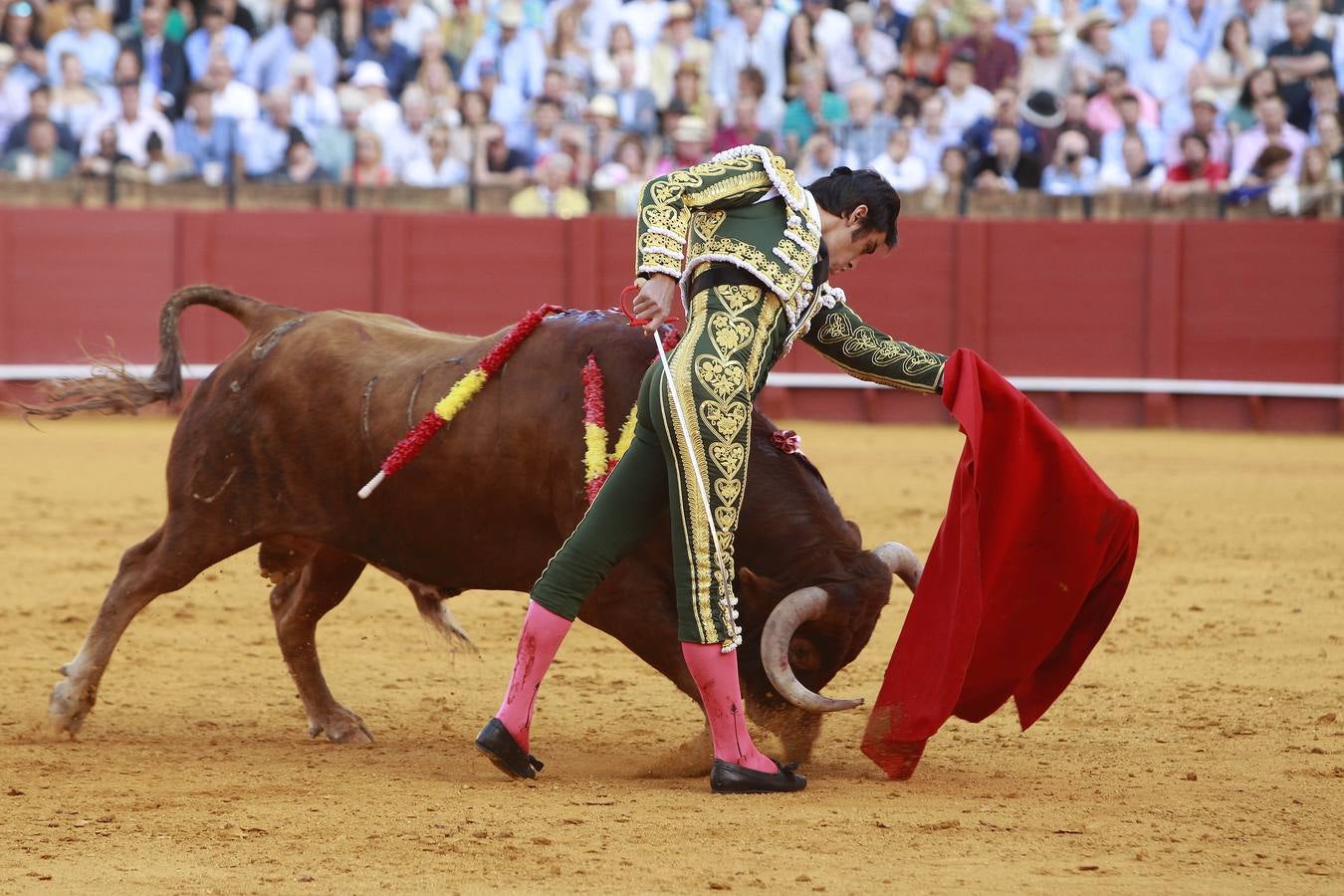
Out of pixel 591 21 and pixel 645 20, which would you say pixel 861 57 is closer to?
pixel 645 20

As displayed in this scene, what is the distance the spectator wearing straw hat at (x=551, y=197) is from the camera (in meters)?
10.9

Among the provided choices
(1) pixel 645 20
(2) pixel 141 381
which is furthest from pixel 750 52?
(2) pixel 141 381

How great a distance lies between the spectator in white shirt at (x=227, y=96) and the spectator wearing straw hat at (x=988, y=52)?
4115 millimetres

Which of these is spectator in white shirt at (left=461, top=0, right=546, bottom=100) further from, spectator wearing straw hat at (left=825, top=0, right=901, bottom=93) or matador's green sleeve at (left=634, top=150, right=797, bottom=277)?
matador's green sleeve at (left=634, top=150, right=797, bottom=277)

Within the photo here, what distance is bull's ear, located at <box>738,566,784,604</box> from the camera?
346cm

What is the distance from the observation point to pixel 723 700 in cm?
330

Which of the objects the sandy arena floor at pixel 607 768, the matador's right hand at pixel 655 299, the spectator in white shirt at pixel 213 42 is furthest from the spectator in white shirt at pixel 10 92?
the matador's right hand at pixel 655 299

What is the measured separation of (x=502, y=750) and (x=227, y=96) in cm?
836

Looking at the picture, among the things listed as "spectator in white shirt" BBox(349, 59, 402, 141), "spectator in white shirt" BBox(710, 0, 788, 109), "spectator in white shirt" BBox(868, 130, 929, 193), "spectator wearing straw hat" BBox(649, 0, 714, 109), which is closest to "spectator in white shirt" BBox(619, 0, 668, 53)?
"spectator wearing straw hat" BBox(649, 0, 714, 109)

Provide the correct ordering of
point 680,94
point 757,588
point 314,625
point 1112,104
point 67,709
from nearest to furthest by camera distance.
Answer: point 757,588 < point 67,709 < point 314,625 < point 1112,104 < point 680,94

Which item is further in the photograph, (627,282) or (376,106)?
(627,282)

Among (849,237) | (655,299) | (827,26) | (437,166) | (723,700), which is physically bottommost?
(723,700)

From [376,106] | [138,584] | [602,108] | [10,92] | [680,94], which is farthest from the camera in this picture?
[10,92]

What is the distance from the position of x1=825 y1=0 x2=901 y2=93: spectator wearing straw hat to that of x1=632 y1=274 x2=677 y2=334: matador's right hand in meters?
→ 7.97
